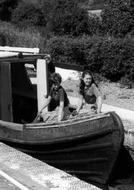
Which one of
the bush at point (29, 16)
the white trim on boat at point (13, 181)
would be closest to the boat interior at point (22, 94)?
the white trim on boat at point (13, 181)

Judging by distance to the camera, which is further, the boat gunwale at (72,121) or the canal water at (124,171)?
the canal water at (124,171)

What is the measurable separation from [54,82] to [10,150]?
163 cm

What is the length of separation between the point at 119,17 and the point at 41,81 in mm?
6734

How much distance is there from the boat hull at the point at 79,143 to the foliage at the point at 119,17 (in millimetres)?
7760

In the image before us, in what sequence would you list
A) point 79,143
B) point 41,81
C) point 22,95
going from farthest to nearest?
point 22,95
point 41,81
point 79,143

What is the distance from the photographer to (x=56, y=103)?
8.73 m

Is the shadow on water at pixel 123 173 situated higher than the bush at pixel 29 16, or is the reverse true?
the bush at pixel 29 16

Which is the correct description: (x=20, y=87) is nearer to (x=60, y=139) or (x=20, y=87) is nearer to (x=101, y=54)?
(x=60, y=139)

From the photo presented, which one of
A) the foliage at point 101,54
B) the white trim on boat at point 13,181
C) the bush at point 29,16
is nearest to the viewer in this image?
the white trim on boat at point 13,181

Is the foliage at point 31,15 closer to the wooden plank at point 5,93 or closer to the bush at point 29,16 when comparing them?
the bush at point 29,16

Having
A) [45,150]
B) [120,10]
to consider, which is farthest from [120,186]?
[120,10]

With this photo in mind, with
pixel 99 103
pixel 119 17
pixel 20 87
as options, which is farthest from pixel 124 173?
pixel 119 17

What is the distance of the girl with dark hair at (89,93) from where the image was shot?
8.18 metres

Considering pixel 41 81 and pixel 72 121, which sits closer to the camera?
pixel 72 121
